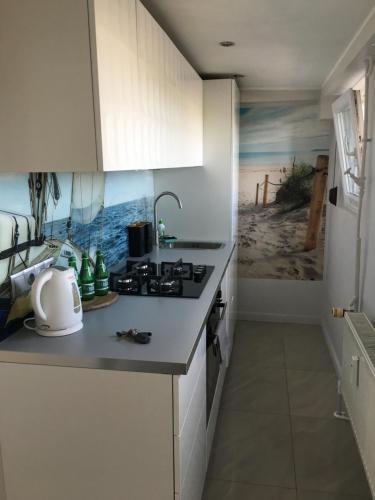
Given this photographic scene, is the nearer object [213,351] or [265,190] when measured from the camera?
[213,351]

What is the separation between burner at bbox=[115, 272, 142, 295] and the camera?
210 cm

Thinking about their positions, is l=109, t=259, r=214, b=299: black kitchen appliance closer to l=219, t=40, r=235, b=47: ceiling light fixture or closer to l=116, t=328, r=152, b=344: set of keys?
l=116, t=328, r=152, b=344: set of keys

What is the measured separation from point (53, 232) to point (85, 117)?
641 mm

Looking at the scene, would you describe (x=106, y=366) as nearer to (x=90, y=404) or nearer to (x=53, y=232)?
(x=90, y=404)

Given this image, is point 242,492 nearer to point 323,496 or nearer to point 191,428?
point 323,496

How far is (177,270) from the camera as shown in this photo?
2404 mm

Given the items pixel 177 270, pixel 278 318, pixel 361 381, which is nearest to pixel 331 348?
pixel 278 318

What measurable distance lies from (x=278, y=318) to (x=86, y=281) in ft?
8.76

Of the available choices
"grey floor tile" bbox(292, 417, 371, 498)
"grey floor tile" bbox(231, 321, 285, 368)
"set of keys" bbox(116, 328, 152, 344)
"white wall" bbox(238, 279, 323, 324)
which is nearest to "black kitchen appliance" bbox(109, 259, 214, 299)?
"set of keys" bbox(116, 328, 152, 344)

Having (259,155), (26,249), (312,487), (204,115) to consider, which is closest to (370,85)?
(204,115)

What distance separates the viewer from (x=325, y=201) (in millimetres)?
3822

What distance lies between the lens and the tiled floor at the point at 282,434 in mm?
2076

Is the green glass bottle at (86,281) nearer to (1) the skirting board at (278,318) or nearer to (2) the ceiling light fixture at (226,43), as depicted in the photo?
(2) the ceiling light fixture at (226,43)

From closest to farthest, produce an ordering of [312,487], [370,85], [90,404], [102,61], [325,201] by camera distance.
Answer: [102,61] < [90,404] < [312,487] < [370,85] < [325,201]
